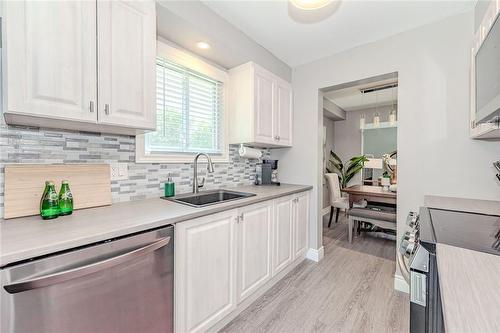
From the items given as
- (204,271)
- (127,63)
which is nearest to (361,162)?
(204,271)

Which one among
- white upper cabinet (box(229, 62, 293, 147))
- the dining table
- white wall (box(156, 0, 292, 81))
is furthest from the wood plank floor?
white wall (box(156, 0, 292, 81))

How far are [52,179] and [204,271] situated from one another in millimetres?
1032

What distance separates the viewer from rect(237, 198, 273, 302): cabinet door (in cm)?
167

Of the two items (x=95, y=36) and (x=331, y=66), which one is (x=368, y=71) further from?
(x=95, y=36)

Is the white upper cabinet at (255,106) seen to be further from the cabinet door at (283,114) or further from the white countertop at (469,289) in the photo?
the white countertop at (469,289)

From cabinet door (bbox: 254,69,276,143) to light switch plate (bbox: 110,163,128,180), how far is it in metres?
1.21

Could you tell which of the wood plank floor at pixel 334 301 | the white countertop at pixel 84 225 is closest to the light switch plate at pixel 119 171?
the white countertop at pixel 84 225

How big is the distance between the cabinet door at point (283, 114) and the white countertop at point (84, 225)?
1346 millimetres

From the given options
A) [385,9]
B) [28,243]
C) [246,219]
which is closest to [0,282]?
[28,243]

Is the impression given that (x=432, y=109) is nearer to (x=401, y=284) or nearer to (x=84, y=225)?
(x=401, y=284)

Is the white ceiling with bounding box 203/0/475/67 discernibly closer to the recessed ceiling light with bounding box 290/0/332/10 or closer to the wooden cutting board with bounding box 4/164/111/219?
the recessed ceiling light with bounding box 290/0/332/10

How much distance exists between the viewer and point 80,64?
111cm

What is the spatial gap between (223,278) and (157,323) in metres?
0.48

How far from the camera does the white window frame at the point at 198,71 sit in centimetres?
167
